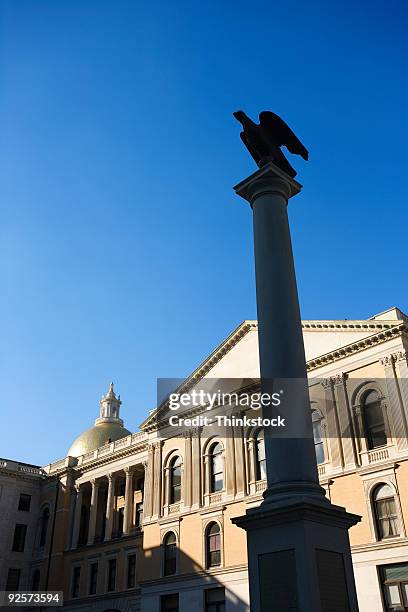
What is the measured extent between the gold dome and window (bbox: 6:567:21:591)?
1161 centimetres

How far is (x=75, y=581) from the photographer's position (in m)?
46.1

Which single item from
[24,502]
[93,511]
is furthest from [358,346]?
[24,502]

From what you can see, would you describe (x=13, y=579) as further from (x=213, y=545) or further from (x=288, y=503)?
(x=288, y=503)

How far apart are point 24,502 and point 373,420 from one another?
35.2 m

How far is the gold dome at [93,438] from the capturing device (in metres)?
58.5

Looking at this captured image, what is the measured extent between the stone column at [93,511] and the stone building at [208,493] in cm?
15

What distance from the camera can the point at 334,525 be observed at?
1145 centimetres

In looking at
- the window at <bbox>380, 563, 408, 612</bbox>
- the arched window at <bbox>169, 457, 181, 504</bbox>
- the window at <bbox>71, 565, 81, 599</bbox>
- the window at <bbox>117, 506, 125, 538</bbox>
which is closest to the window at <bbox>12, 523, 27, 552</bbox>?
the window at <bbox>71, 565, 81, 599</bbox>

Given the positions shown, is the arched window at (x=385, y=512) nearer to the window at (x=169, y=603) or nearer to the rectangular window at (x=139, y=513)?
the window at (x=169, y=603)

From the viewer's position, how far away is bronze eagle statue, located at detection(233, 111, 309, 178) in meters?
16.1

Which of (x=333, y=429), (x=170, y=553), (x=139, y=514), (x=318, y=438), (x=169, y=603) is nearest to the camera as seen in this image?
(x=333, y=429)

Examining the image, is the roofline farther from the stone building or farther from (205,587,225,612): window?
(205,587,225,612): window

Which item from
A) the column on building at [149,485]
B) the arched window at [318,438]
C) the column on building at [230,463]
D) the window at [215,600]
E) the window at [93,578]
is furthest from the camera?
the window at [93,578]

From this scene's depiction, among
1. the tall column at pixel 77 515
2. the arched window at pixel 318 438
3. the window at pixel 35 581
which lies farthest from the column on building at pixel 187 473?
the window at pixel 35 581
